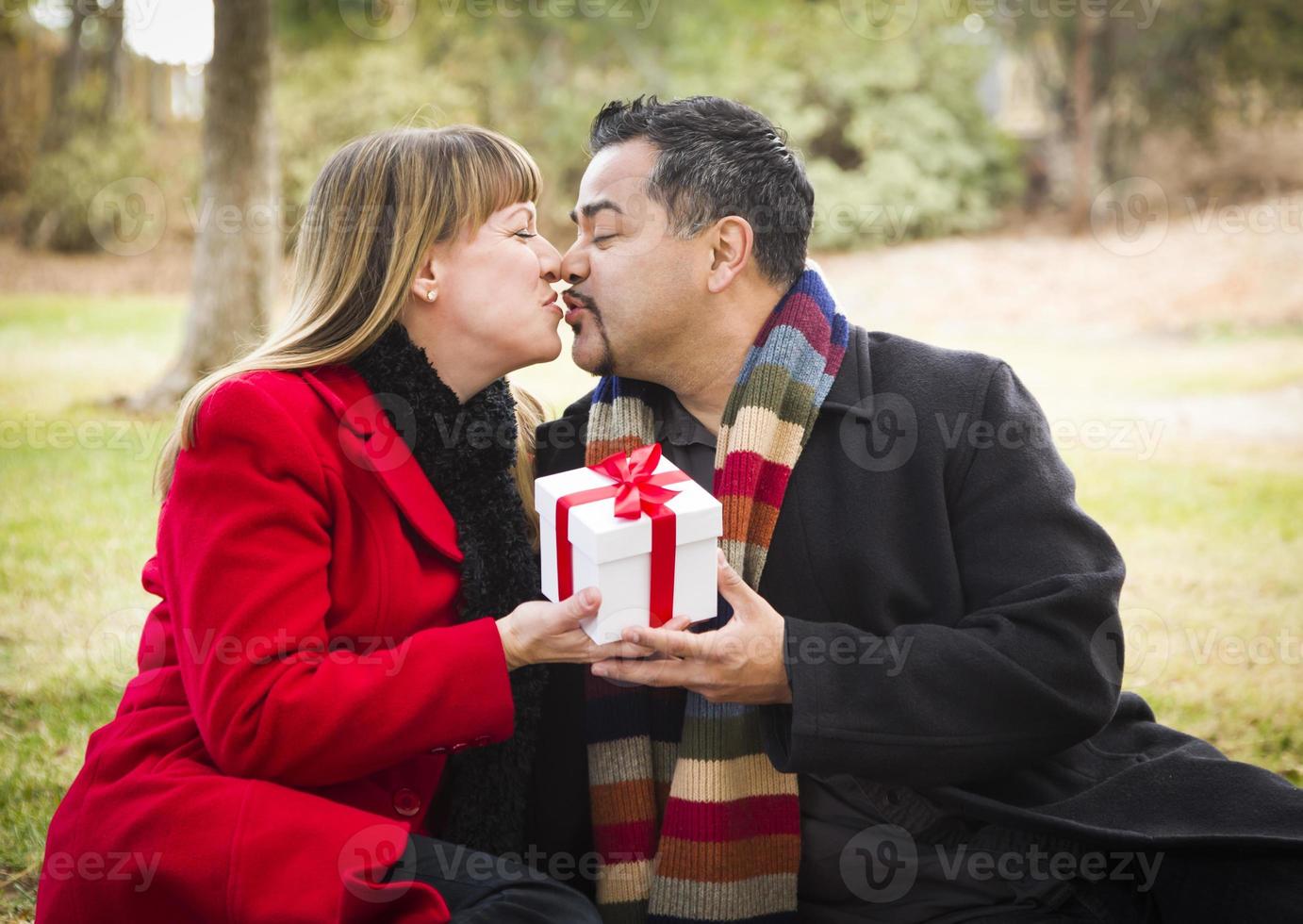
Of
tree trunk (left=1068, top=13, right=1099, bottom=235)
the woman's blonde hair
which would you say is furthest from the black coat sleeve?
tree trunk (left=1068, top=13, right=1099, bottom=235)

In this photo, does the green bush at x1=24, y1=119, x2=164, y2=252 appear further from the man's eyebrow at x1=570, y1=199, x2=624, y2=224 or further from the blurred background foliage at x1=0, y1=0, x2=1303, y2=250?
the man's eyebrow at x1=570, y1=199, x2=624, y2=224

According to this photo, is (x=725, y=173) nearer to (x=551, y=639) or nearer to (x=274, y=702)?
(x=551, y=639)

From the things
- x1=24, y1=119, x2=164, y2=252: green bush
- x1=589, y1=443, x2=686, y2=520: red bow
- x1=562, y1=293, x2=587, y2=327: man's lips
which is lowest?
x1=589, y1=443, x2=686, y2=520: red bow

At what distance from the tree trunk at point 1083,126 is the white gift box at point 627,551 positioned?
1486cm

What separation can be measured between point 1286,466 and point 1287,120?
1071cm

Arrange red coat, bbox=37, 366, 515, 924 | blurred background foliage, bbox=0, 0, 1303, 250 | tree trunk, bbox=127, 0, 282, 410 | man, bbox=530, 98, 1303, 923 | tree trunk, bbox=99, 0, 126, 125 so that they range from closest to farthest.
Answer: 1. red coat, bbox=37, 366, 515, 924
2. man, bbox=530, 98, 1303, 923
3. tree trunk, bbox=127, 0, 282, 410
4. blurred background foliage, bbox=0, 0, 1303, 250
5. tree trunk, bbox=99, 0, 126, 125

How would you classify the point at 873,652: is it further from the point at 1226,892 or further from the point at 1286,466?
the point at 1286,466

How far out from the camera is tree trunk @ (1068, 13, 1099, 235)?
15.9 meters

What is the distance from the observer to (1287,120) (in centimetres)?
1655

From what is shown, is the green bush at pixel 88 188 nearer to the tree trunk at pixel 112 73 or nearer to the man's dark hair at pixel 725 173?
the tree trunk at pixel 112 73

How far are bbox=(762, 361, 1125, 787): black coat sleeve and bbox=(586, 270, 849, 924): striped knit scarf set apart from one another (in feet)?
0.50

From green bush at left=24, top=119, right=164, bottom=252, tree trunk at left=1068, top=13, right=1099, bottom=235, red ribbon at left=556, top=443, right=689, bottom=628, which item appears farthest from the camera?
tree trunk at left=1068, top=13, right=1099, bottom=235

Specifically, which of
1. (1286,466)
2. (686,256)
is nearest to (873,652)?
(686,256)

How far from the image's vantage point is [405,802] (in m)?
2.35
